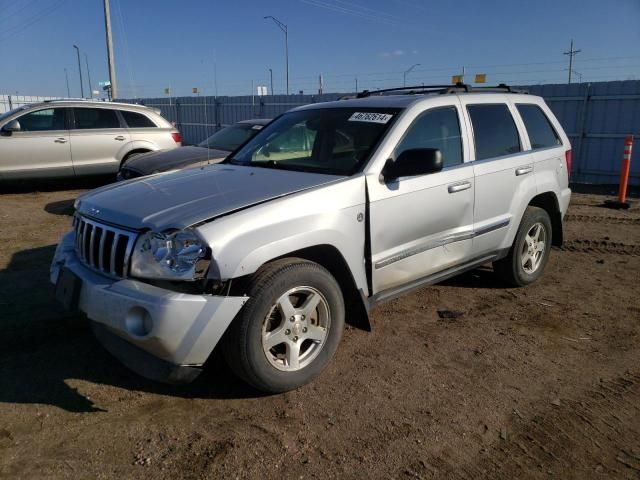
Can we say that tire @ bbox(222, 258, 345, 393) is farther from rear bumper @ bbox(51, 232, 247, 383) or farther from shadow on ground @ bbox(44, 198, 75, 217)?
shadow on ground @ bbox(44, 198, 75, 217)

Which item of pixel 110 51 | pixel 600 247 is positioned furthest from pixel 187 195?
pixel 110 51

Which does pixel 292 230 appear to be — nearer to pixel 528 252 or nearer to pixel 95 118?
pixel 528 252

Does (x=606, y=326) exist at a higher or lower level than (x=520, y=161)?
lower

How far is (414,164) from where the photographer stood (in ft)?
11.8

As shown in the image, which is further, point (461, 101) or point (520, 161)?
point (520, 161)

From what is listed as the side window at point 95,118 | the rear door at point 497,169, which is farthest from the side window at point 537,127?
the side window at point 95,118

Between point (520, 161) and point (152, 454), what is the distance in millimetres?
3844

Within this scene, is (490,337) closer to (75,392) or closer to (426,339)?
(426,339)

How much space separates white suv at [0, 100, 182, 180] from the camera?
956 centimetres

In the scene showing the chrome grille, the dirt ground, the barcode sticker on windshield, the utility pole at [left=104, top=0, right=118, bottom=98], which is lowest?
the dirt ground

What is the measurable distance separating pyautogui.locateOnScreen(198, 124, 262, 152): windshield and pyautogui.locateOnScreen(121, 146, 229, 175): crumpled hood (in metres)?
0.29

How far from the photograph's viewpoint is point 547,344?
13.3 feet

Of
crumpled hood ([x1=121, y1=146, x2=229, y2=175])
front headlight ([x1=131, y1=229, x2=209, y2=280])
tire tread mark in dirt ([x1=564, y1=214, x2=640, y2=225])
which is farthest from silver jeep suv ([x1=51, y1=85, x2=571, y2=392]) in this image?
tire tread mark in dirt ([x1=564, y1=214, x2=640, y2=225])

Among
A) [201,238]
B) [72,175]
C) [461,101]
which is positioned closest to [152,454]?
[201,238]
